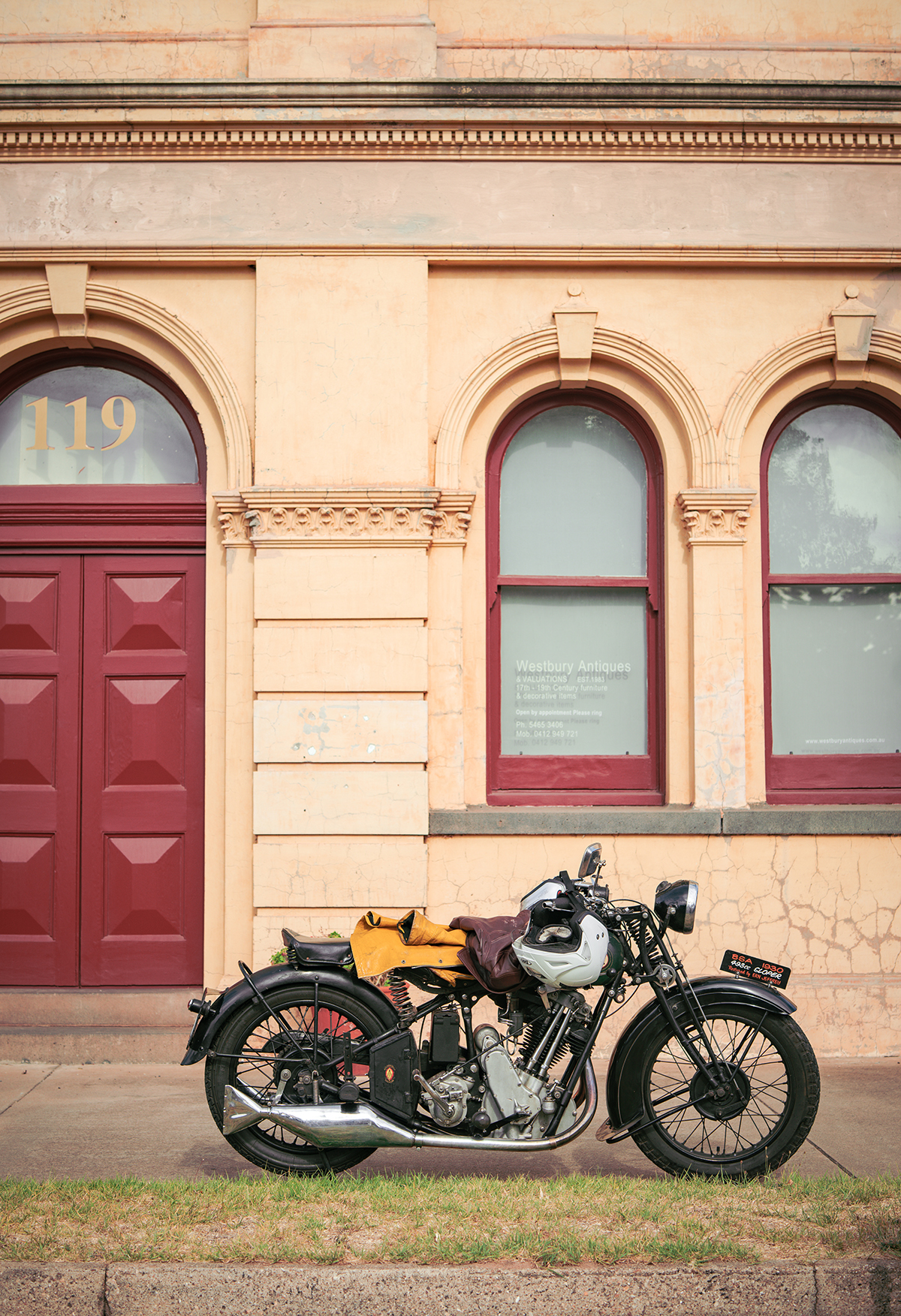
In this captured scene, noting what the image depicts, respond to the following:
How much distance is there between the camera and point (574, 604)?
685 cm

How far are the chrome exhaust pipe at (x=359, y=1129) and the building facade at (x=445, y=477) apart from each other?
7.22ft

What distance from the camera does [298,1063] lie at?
4129mm

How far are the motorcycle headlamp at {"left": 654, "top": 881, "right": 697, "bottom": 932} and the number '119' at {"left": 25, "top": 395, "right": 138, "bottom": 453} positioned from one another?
4.74m

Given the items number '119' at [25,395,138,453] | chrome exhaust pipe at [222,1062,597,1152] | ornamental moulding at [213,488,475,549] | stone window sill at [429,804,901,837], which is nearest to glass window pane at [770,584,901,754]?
stone window sill at [429,804,901,837]

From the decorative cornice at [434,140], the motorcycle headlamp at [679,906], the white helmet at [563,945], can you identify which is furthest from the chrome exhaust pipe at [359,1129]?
the decorative cornice at [434,140]

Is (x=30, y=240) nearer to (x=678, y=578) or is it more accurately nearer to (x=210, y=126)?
(x=210, y=126)

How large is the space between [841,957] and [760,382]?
3645 millimetres

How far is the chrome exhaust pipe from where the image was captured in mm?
3979

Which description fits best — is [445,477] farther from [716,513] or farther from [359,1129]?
[359,1129]

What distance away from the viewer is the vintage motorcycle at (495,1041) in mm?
4016

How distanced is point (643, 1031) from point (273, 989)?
4.98 ft

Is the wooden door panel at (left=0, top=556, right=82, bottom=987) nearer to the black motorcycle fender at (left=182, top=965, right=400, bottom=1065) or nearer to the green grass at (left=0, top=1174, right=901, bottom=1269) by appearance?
the green grass at (left=0, top=1174, right=901, bottom=1269)

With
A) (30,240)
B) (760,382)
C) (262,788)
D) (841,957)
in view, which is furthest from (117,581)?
(841,957)

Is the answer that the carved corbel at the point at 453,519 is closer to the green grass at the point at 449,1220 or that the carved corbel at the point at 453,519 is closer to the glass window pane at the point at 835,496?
the glass window pane at the point at 835,496
